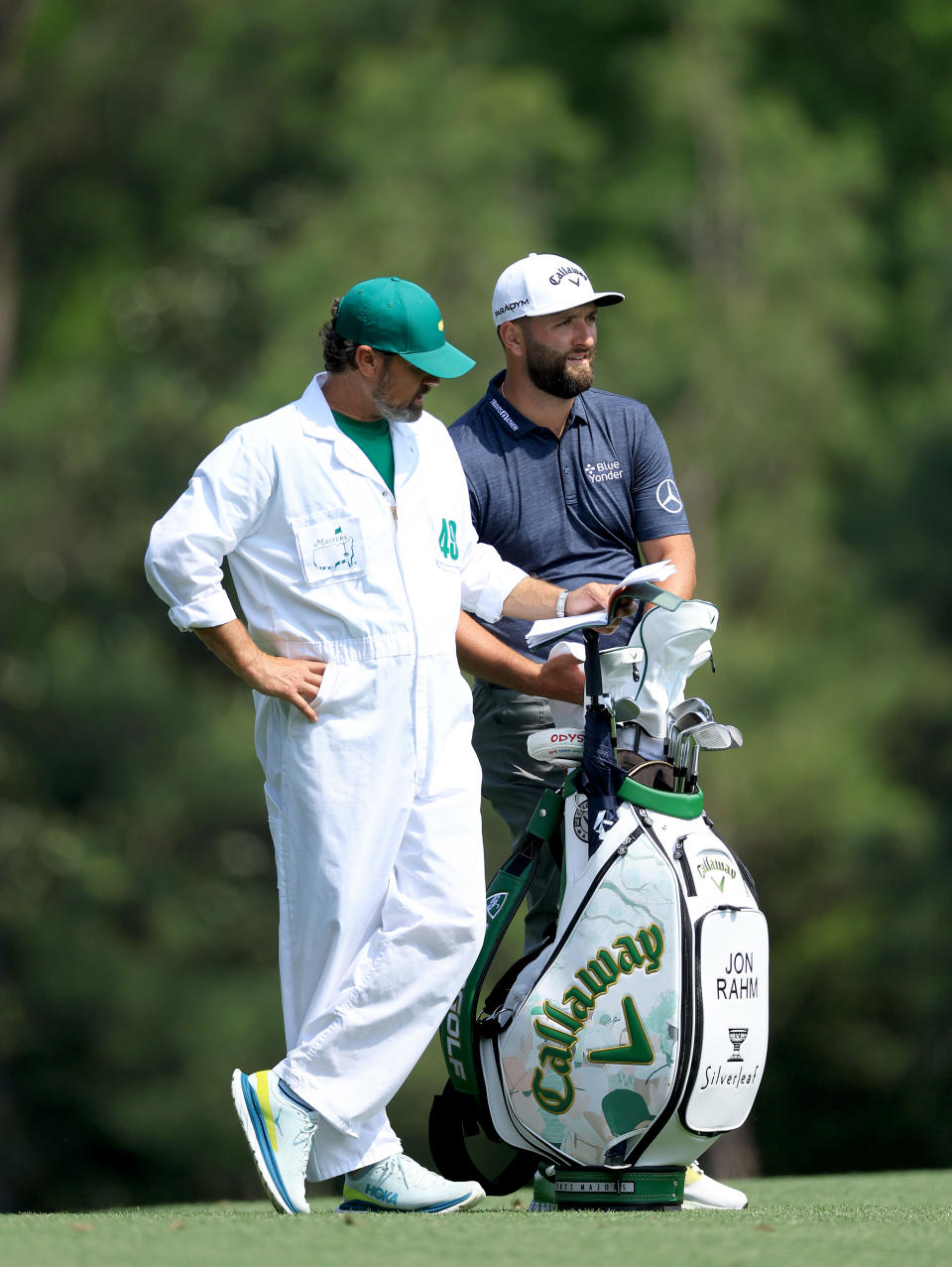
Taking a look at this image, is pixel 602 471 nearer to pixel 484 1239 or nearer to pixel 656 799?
pixel 656 799

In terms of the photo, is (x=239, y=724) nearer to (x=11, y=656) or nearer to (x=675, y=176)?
(x=11, y=656)

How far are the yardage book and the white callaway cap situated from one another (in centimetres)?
88

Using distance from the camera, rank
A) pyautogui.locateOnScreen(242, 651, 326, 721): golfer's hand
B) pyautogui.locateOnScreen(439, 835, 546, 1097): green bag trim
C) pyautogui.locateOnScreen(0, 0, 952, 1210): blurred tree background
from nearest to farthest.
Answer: pyautogui.locateOnScreen(242, 651, 326, 721): golfer's hand → pyautogui.locateOnScreen(439, 835, 546, 1097): green bag trim → pyautogui.locateOnScreen(0, 0, 952, 1210): blurred tree background

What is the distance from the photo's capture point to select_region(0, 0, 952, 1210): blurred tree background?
16.4 m

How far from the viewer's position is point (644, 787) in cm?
423

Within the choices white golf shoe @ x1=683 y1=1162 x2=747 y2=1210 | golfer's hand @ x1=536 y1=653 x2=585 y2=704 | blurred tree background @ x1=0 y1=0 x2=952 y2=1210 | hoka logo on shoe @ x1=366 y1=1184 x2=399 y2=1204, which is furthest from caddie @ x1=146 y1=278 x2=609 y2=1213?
blurred tree background @ x1=0 y1=0 x2=952 y2=1210

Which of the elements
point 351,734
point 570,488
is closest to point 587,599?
point 570,488

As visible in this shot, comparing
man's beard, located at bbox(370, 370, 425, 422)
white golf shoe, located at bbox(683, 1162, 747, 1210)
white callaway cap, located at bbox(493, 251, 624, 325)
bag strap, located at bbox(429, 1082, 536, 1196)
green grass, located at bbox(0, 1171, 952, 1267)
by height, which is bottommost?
white golf shoe, located at bbox(683, 1162, 747, 1210)

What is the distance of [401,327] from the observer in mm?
4363

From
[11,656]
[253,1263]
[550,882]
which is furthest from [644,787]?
[11,656]

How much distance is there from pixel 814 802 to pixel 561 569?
13.0 m

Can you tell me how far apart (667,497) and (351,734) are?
1253 mm

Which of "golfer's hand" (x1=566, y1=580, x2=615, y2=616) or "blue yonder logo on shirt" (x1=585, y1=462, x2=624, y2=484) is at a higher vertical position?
"blue yonder logo on shirt" (x1=585, y1=462, x2=624, y2=484)

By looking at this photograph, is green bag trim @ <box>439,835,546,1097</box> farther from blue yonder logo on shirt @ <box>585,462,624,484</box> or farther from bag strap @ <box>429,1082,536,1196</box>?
blue yonder logo on shirt @ <box>585,462,624,484</box>
